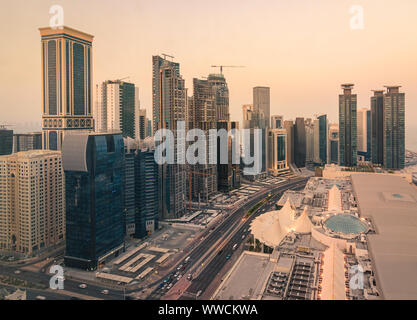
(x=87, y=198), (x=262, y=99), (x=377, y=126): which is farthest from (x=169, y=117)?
(x=262, y=99)

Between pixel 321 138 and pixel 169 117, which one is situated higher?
pixel 169 117

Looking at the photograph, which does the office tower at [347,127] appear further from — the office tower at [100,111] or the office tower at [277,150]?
the office tower at [100,111]

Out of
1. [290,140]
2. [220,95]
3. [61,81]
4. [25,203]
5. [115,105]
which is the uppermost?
[220,95]

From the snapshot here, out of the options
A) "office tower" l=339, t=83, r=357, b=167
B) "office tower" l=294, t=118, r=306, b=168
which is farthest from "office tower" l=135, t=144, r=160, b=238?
"office tower" l=294, t=118, r=306, b=168

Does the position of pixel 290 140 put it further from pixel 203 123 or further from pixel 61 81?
pixel 61 81

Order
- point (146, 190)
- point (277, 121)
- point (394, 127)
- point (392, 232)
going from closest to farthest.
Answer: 1. point (392, 232)
2. point (146, 190)
3. point (394, 127)
4. point (277, 121)

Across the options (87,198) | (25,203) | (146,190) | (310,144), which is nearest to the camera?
(87,198)

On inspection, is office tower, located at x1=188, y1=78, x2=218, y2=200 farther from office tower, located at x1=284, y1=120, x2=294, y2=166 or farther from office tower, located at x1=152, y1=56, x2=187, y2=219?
office tower, located at x1=284, y1=120, x2=294, y2=166
